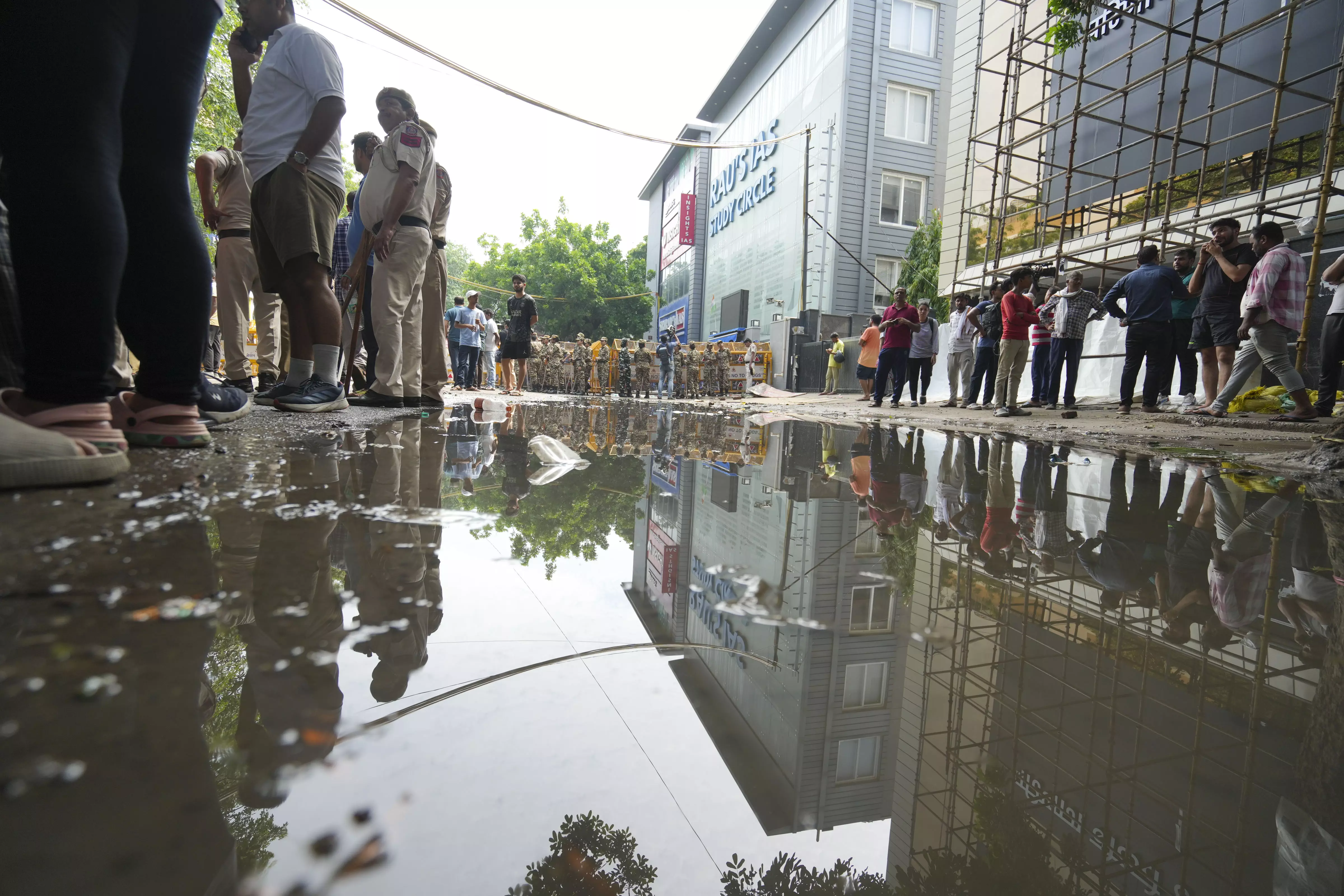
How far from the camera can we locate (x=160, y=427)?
2.16m

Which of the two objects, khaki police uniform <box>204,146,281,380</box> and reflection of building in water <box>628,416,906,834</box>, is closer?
reflection of building in water <box>628,416,906,834</box>

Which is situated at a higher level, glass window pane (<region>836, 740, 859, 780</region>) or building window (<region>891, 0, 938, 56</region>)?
building window (<region>891, 0, 938, 56</region>)

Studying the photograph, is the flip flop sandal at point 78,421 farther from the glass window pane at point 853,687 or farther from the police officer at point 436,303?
the police officer at point 436,303

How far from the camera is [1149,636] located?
42.9 inches

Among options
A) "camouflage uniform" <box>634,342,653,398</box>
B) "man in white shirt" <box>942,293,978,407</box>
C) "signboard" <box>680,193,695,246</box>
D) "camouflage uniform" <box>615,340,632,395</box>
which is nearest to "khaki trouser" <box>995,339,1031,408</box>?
"man in white shirt" <box>942,293,978,407</box>

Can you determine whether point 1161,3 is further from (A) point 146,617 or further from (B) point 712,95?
(B) point 712,95

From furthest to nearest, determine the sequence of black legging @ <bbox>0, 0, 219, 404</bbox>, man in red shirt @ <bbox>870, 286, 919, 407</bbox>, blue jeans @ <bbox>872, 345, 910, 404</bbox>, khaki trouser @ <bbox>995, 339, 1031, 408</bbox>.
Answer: blue jeans @ <bbox>872, 345, 910, 404</bbox>
man in red shirt @ <bbox>870, 286, 919, 407</bbox>
khaki trouser @ <bbox>995, 339, 1031, 408</bbox>
black legging @ <bbox>0, 0, 219, 404</bbox>

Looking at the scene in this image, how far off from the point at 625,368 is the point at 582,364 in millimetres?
1836

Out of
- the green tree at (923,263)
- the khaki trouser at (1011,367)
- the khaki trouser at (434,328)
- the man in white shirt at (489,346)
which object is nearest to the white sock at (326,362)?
the khaki trouser at (434,328)

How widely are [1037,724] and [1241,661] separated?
17.0 inches

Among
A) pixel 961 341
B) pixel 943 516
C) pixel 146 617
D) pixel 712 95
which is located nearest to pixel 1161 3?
pixel 961 341

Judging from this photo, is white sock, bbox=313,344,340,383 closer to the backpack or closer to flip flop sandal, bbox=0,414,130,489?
flip flop sandal, bbox=0,414,130,489

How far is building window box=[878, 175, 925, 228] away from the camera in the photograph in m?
20.7

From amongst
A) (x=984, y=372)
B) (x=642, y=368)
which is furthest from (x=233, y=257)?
(x=642, y=368)
